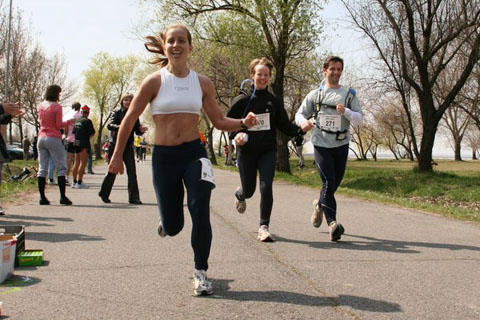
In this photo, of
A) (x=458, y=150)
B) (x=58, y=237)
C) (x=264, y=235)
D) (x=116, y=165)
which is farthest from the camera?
(x=458, y=150)

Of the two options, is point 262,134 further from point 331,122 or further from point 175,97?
point 175,97

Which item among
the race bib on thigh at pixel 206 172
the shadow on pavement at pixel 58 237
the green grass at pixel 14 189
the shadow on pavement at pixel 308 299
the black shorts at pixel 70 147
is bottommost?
the shadow on pavement at pixel 308 299

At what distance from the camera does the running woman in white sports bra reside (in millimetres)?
3943

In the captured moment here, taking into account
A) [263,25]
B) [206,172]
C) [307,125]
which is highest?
[263,25]

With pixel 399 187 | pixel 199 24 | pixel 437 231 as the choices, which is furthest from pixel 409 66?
pixel 437 231

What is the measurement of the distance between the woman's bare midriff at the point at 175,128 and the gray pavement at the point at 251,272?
1148mm

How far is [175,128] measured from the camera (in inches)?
159

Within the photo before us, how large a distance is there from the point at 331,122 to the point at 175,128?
9.20ft

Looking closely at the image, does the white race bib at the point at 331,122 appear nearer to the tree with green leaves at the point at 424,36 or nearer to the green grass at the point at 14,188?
the green grass at the point at 14,188

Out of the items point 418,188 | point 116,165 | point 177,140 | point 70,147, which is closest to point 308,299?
point 177,140

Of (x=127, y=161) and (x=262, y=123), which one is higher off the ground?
(x=262, y=123)

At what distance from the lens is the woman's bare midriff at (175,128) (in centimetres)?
403

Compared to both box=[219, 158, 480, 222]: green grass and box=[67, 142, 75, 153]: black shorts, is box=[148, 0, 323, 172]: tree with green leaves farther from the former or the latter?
box=[67, 142, 75, 153]: black shorts

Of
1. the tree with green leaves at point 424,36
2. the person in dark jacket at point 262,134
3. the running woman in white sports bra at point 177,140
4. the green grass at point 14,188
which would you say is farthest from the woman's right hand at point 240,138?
the tree with green leaves at point 424,36
